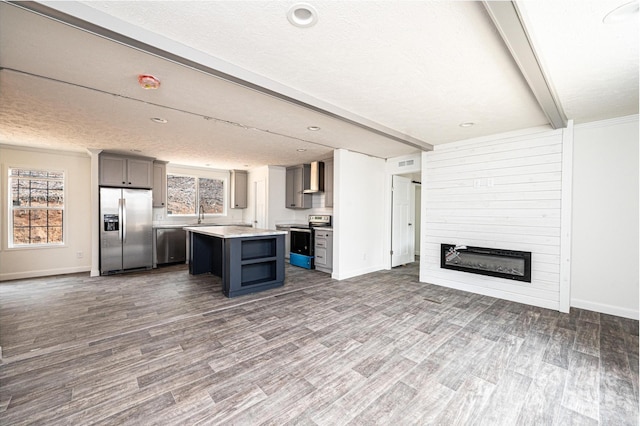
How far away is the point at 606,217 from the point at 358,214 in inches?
138

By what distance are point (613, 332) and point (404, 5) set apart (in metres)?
3.95

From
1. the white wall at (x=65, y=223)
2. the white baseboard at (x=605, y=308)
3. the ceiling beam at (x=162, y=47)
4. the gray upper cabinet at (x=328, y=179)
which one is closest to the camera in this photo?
the ceiling beam at (x=162, y=47)

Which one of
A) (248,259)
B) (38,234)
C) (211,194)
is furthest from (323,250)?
(38,234)

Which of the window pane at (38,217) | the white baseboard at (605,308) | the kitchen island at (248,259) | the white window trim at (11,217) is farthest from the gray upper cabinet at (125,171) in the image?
the white baseboard at (605,308)

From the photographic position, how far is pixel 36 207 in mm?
5016

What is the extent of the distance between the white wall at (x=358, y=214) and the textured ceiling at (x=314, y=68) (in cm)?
133

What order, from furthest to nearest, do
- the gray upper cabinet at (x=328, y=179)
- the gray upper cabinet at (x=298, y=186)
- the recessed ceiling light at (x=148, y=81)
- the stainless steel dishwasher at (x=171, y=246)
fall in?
the gray upper cabinet at (x=298, y=186), the stainless steel dishwasher at (x=171, y=246), the gray upper cabinet at (x=328, y=179), the recessed ceiling light at (x=148, y=81)

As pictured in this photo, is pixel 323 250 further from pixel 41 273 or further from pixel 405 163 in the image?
pixel 41 273

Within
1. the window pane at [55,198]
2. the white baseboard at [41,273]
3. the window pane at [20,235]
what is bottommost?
the white baseboard at [41,273]

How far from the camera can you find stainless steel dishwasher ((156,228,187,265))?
600 cm

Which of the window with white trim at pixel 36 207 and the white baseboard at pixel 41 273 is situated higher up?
the window with white trim at pixel 36 207

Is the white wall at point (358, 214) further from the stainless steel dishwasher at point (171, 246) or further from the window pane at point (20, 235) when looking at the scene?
the window pane at point (20, 235)

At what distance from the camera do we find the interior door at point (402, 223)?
589 cm

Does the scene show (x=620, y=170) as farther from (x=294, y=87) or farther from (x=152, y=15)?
(x=152, y=15)
